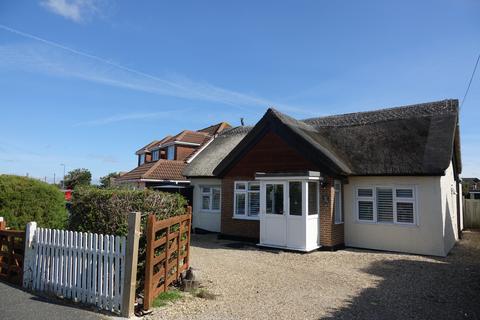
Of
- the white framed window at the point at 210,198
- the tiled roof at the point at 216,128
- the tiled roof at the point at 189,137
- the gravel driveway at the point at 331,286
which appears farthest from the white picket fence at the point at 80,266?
the tiled roof at the point at 216,128

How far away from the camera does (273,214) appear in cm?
1387

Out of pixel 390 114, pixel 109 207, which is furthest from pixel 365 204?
pixel 109 207

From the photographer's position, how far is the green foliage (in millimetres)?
6688

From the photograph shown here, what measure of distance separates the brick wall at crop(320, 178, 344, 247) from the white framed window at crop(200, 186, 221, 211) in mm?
6664

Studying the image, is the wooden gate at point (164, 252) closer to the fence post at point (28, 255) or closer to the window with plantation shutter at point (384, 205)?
the fence post at point (28, 255)

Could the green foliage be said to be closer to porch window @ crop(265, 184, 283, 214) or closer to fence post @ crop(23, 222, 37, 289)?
fence post @ crop(23, 222, 37, 289)

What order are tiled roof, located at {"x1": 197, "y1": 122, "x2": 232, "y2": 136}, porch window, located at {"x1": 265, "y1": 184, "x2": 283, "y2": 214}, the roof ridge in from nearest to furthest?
porch window, located at {"x1": 265, "y1": 184, "x2": 283, "y2": 214} < the roof ridge < tiled roof, located at {"x1": 197, "y1": 122, "x2": 232, "y2": 136}

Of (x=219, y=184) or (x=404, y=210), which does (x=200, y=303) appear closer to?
(x=404, y=210)

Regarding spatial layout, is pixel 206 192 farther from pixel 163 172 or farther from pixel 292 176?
pixel 163 172

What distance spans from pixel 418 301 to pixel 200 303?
449cm

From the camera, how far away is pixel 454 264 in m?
11.3

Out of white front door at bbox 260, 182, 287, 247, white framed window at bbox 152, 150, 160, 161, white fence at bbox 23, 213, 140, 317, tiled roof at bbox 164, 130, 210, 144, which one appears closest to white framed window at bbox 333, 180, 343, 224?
white front door at bbox 260, 182, 287, 247

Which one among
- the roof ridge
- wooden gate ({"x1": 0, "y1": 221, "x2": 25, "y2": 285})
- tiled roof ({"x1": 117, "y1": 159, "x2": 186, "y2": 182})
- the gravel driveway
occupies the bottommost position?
the gravel driveway

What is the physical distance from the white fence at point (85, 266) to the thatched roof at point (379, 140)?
9197mm
